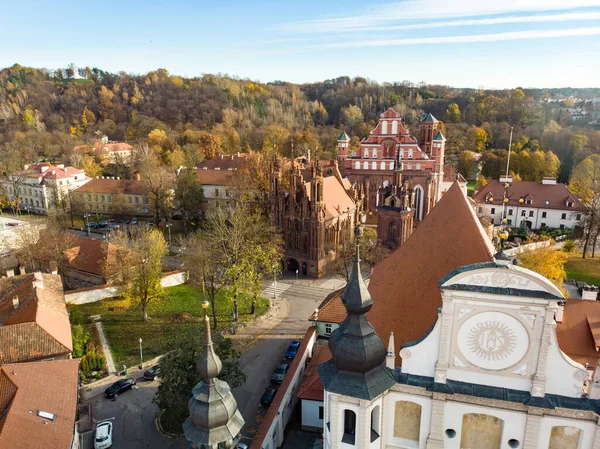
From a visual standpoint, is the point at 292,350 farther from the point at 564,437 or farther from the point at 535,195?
the point at 535,195

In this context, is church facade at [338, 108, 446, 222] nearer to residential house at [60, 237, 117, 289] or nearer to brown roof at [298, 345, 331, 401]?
residential house at [60, 237, 117, 289]

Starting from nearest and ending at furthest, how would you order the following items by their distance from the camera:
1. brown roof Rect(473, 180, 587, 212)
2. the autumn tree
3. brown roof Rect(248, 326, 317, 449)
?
brown roof Rect(248, 326, 317, 449) < the autumn tree < brown roof Rect(473, 180, 587, 212)

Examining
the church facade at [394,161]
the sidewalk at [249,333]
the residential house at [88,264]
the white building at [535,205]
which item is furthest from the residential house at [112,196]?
the white building at [535,205]

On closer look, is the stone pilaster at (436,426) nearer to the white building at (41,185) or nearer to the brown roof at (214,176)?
the brown roof at (214,176)

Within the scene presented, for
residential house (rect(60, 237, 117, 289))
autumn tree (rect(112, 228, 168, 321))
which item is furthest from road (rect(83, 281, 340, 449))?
residential house (rect(60, 237, 117, 289))

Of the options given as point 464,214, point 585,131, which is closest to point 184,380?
point 464,214

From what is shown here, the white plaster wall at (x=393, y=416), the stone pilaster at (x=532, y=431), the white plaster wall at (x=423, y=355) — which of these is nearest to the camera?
the stone pilaster at (x=532, y=431)

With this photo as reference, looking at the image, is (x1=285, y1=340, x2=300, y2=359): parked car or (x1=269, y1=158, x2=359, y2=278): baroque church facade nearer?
(x1=285, y1=340, x2=300, y2=359): parked car

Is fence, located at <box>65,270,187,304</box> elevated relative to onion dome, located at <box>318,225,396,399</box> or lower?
lower
